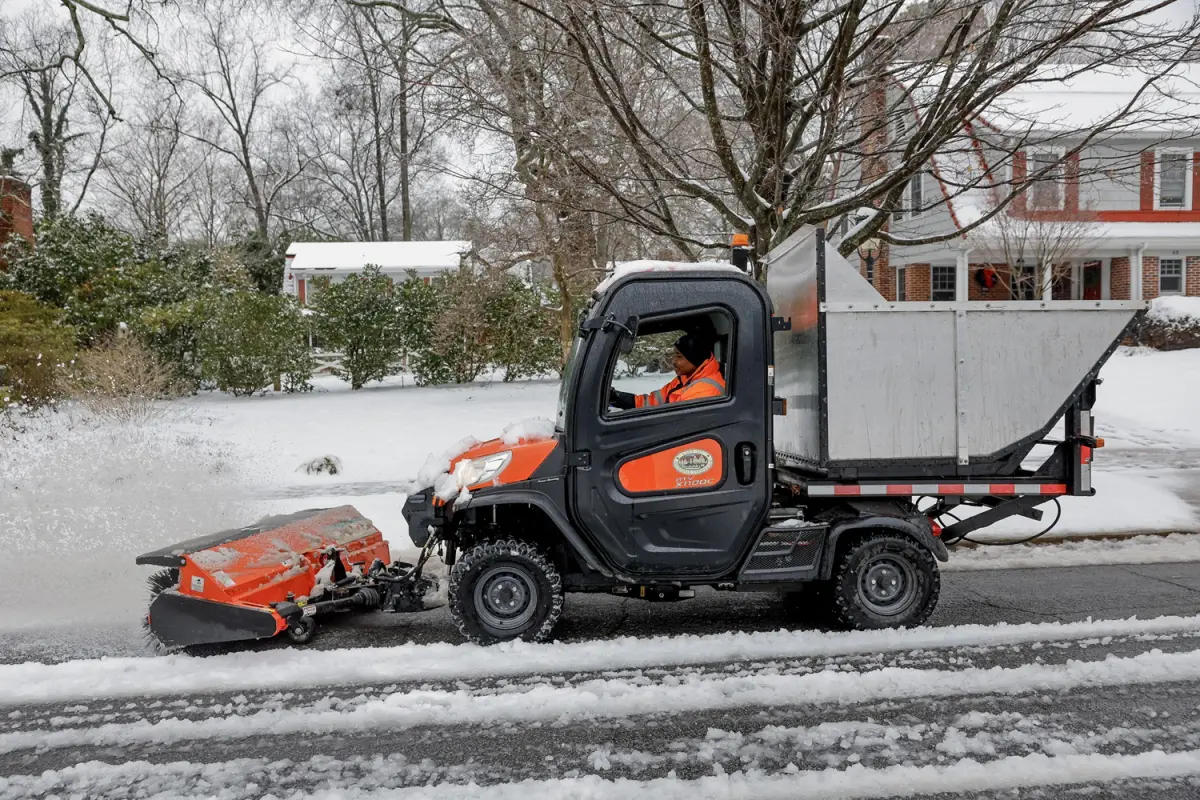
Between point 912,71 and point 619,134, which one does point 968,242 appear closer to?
point 912,71

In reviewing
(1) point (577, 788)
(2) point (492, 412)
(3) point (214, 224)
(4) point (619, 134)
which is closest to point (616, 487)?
(1) point (577, 788)

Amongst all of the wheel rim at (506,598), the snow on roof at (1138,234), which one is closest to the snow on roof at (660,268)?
the wheel rim at (506,598)

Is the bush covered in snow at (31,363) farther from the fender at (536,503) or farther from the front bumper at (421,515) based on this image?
the fender at (536,503)

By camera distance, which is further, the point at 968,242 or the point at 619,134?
the point at 968,242

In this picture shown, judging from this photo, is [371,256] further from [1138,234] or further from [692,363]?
[692,363]

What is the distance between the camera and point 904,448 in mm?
5379

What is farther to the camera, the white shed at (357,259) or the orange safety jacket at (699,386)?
the white shed at (357,259)

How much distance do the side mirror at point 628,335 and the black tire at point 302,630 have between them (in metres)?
2.40

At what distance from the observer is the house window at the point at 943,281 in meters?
25.1

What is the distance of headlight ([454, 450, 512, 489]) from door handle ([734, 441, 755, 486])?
1.30 metres

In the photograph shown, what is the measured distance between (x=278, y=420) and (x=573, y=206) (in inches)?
312

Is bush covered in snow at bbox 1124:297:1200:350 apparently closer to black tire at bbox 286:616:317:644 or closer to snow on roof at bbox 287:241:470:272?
black tire at bbox 286:616:317:644

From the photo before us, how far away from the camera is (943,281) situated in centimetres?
2531

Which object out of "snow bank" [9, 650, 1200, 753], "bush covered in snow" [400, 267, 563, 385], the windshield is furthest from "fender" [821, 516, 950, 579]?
"bush covered in snow" [400, 267, 563, 385]
